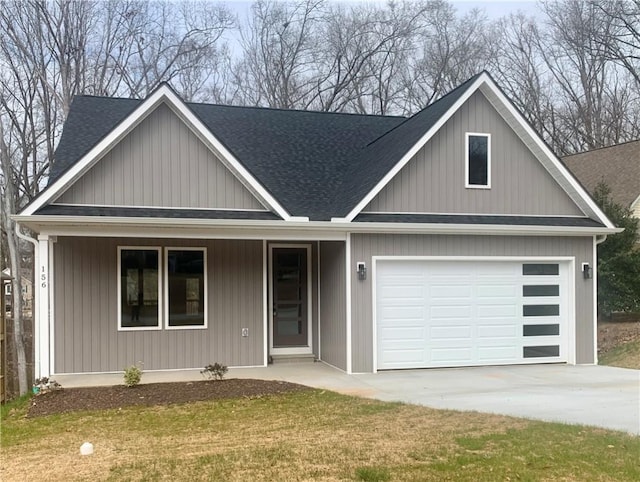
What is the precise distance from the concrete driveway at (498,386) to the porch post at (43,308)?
458 millimetres

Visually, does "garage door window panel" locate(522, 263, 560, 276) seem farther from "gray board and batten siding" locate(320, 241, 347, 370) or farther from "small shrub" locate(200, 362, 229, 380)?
"small shrub" locate(200, 362, 229, 380)

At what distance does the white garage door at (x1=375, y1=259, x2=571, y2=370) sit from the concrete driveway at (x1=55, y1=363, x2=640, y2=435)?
34cm

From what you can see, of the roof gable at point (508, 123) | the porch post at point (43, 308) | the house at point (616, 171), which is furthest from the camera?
the house at point (616, 171)

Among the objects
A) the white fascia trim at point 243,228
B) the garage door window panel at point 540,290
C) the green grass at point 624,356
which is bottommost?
the green grass at point 624,356

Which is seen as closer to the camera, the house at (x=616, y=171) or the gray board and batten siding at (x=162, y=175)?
the gray board and batten siding at (x=162, y=175)

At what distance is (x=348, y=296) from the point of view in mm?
11070

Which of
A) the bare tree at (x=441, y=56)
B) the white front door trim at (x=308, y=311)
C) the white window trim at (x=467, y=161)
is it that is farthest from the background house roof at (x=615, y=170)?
the white front door trim at (x=308, y=311)

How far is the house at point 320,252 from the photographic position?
11.0 meters

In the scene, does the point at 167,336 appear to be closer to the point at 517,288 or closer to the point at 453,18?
the point at 517,288

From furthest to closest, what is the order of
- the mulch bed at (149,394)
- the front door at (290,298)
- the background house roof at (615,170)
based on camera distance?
the background house roof at (615,170), the front door at (290,298), the mulch bed at (149,394)

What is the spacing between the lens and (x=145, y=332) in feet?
37.2

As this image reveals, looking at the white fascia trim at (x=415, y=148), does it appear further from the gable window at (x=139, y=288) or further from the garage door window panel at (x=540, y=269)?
the gable window at (x=139, y=288)

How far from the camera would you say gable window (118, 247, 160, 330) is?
1130cm

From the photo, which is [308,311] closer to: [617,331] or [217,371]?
[217,371]
